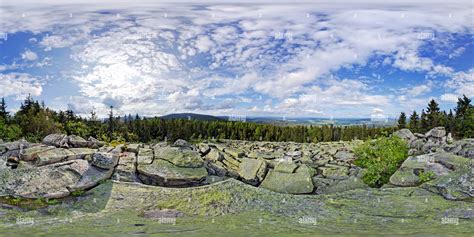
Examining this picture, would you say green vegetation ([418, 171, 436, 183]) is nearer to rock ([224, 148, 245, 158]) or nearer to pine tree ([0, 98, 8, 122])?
rock ([224, 148, 245, 158])

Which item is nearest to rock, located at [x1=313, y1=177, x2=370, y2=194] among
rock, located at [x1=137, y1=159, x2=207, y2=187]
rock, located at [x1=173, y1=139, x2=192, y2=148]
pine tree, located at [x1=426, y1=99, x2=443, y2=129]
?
pine tree, located at [x1=426, y1=99, x2=443, y2=129]

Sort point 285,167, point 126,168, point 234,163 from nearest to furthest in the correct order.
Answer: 1. point 126,168
2. point 285,167
3. point 234,163

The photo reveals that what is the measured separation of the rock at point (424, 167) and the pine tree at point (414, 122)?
46 centimetres

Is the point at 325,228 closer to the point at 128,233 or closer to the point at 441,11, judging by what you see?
the point at 128,233

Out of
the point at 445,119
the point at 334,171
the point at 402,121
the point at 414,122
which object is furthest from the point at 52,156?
the point at 445,119

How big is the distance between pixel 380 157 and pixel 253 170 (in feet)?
6.60

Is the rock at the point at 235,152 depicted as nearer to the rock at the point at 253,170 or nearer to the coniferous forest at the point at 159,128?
the rock at the point at 253,170

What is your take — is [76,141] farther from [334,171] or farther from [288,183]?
[334,171]

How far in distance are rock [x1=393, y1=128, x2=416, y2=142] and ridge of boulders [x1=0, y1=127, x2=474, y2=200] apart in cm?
2

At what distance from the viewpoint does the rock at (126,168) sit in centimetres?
980

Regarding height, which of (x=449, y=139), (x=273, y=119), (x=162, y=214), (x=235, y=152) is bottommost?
(x=162, y=214)

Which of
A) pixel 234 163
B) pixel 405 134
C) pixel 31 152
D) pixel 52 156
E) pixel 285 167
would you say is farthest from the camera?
pixel 405 134

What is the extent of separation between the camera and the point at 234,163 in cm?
1012

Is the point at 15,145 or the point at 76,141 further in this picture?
the point at 76,141
